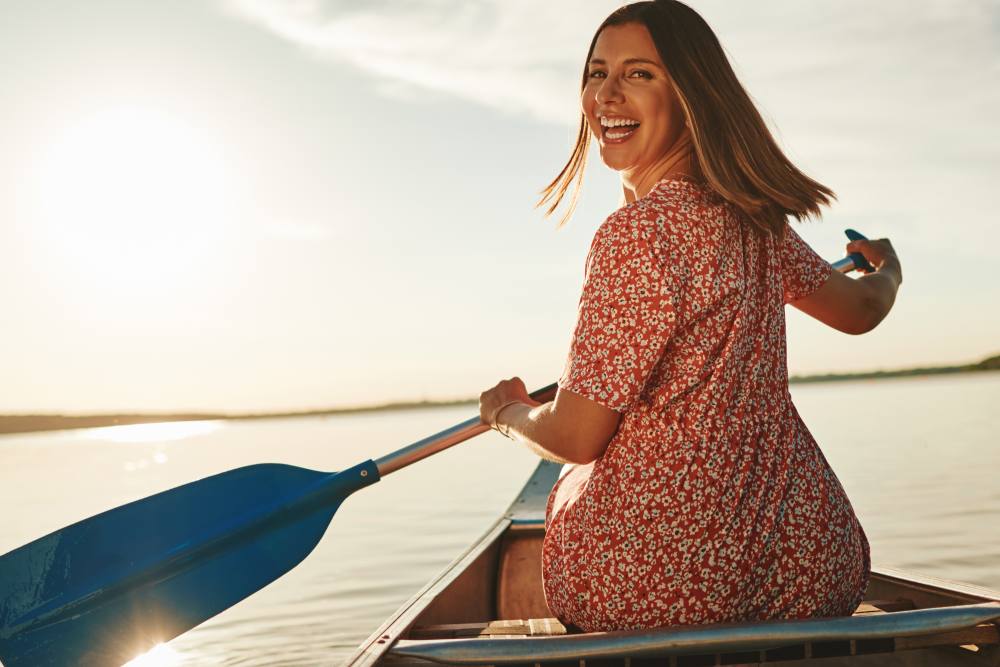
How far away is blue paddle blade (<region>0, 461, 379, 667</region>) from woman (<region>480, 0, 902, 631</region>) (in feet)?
5.45

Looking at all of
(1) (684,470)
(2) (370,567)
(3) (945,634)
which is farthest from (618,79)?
(2) (370,567)

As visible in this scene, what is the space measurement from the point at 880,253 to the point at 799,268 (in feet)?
2.38

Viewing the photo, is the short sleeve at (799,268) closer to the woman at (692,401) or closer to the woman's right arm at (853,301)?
the woman's right arm at (853,301)

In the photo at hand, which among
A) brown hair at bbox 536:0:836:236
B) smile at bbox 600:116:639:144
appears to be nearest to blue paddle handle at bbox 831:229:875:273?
brown hair at bbox 536:0:836:236

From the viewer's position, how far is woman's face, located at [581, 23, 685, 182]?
74.4 inches

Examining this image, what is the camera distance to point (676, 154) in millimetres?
1926

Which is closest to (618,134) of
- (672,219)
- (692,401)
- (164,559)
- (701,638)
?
(672,219)

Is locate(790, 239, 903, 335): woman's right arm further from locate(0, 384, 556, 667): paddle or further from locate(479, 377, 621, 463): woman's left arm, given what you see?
locate(0, 384, 556, 667): paddle

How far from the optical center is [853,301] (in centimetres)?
228

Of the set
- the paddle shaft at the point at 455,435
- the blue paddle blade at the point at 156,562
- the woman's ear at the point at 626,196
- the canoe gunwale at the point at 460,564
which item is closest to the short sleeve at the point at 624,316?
the woman's ear at the point at 626,196

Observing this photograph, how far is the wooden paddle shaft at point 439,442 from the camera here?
2840 millimetres

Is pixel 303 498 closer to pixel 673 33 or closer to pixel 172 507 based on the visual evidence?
pixel 172 507

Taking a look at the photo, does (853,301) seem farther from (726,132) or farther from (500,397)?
(500,397)

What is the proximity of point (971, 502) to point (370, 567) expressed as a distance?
6.90 meters
